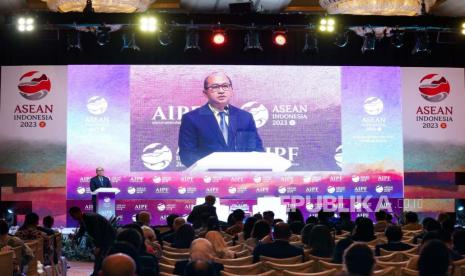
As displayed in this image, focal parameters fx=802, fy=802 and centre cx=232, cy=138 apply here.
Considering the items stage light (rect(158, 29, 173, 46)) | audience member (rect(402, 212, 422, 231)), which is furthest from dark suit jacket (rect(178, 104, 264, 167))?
audience member (rect(402, 212, 422, 231))

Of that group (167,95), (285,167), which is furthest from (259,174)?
(167,95)

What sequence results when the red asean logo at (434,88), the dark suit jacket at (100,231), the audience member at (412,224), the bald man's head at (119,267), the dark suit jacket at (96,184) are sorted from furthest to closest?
the red asean logo at (434,88)
the dark suit jacket at (96,184)
the audience member at (412,224)
the dark suit jacket at (100,231)
the bald man's head at (119,267)

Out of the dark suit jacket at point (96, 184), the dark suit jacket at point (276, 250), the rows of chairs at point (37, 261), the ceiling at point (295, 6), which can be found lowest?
the rows of chairs at point (37, 261)

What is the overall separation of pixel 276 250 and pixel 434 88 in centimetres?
1150

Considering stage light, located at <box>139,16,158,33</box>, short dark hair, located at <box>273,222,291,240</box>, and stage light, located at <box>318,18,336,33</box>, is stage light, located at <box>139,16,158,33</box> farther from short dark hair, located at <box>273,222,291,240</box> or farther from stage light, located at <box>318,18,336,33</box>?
short dark hair, located at <box>273,222,291,240</box>

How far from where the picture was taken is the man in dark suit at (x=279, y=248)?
23.6 feet

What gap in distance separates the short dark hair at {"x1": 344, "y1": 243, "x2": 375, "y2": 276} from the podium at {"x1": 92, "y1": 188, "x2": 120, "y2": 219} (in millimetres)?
10797

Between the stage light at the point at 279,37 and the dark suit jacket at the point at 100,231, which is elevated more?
the stage light at the point at 279,37

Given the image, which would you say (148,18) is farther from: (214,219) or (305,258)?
(305,258)

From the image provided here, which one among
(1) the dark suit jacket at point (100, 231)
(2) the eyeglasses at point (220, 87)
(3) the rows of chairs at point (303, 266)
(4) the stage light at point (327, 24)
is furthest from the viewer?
(2) the eyeglasses at point (220, 87)

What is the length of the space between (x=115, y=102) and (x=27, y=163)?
2.32 meters

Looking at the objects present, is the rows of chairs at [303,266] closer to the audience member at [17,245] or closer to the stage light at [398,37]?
the audience member at [17,245]

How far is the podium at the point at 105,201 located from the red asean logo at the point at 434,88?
7336 mm

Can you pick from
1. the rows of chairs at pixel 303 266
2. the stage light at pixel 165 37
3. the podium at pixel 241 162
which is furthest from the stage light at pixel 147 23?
the rows of chairs at pixel 303 266
